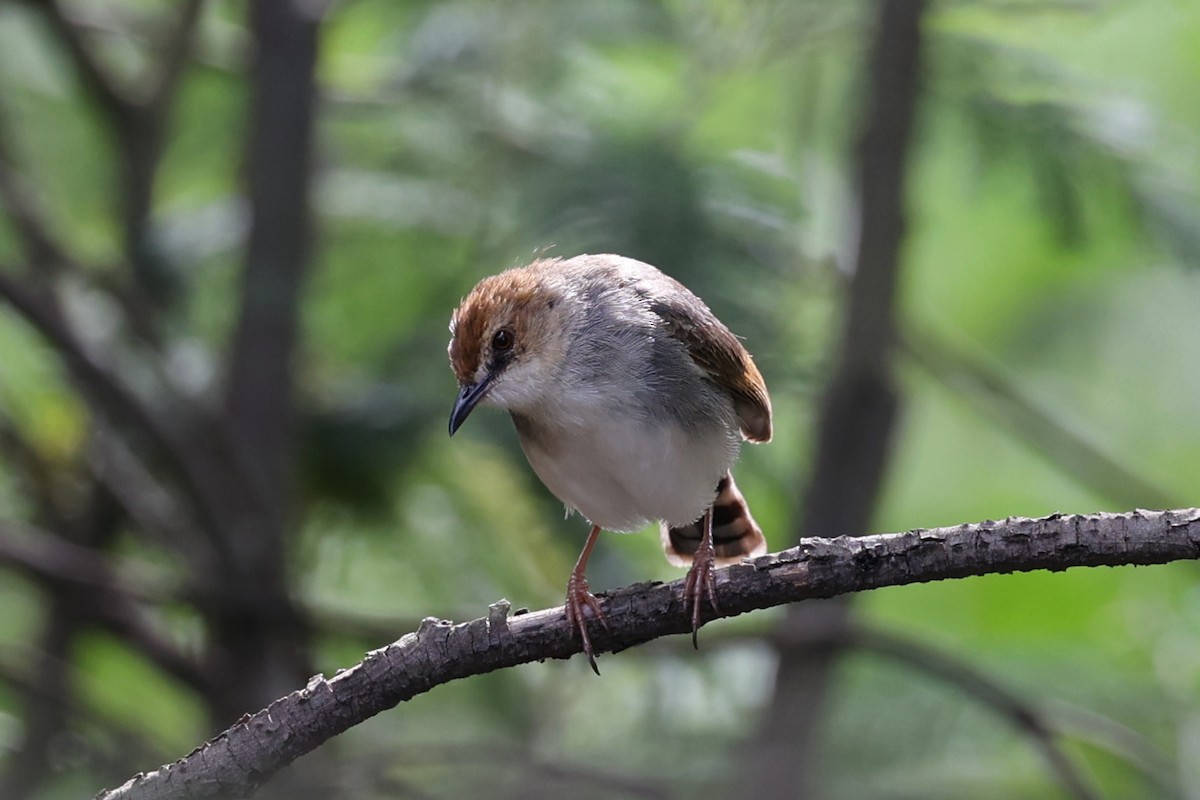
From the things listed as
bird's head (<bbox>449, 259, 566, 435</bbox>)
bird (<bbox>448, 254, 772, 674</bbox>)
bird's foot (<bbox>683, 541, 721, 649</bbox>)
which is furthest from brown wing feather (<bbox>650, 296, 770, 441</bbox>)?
bird's foot (<bbox>683, 541, 721, 649</bbox>)

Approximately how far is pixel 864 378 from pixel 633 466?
203cm

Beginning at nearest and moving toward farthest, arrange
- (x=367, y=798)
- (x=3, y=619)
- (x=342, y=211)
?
(x=367, y=798) → (x=342, y=211) → (x=3, y=619)

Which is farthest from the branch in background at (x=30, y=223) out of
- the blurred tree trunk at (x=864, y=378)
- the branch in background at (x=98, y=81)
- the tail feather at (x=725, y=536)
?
the blurred tree trunk at (x=864, y=378)

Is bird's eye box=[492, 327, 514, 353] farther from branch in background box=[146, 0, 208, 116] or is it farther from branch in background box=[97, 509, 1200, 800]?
branch in background box=[146, 0, 208, 116]

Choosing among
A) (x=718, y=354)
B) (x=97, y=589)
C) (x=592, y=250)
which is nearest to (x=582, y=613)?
(x=718, y=354)

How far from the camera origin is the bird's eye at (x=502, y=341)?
464 centimetres

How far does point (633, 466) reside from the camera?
4.44 meters

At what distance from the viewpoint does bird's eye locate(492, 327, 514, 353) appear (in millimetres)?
4641

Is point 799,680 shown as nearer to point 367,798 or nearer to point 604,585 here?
point 604,585

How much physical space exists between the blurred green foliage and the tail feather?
2.37ft

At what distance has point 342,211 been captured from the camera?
7.36 m

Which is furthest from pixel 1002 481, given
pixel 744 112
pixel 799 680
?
pixel 799 680

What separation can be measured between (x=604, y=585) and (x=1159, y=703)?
2.59m

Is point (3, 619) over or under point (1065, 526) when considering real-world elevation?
over
